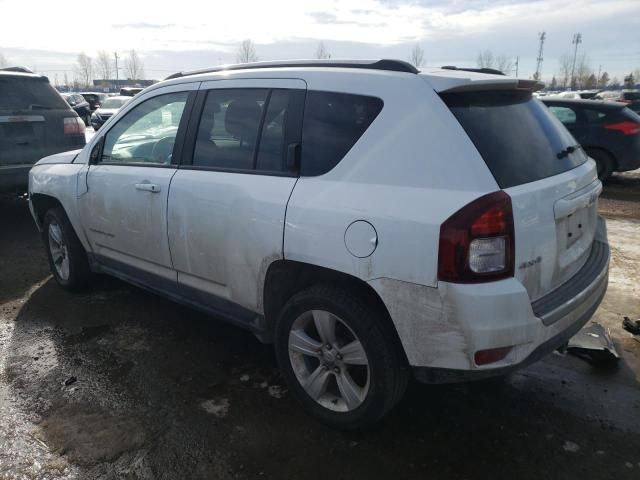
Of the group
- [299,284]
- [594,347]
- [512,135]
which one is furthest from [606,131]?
[299,284]

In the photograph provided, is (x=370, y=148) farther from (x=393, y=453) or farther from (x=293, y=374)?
(x=393, y=453)

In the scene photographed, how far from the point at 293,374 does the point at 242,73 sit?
1.85 metres

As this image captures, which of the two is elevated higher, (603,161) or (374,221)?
(374,221)

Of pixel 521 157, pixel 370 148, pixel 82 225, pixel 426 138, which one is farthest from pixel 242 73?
pixel 82 225

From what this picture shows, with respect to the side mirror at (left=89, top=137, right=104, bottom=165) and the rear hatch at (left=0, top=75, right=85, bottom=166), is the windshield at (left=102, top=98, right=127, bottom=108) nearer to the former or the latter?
the rear hatch at (left=0, top=75, right=85, bottom=166)

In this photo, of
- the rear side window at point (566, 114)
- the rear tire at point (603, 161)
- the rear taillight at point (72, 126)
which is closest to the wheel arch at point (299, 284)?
the rear taillight at point (72, 126)

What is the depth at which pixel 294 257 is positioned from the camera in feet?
8.77

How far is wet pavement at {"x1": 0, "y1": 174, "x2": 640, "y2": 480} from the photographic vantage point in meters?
2.55

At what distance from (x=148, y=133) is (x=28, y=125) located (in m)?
3.80

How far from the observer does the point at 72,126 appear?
7074 mm

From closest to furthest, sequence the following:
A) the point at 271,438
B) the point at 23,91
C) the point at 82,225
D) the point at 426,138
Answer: the point at 426,138
the point at 271,438
the point at 82,225
the point at 23,91

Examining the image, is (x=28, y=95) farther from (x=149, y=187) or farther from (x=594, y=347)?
(x=594, y=347)

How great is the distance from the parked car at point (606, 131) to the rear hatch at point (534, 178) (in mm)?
7059

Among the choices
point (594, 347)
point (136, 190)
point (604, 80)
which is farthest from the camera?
point (604, 80)
